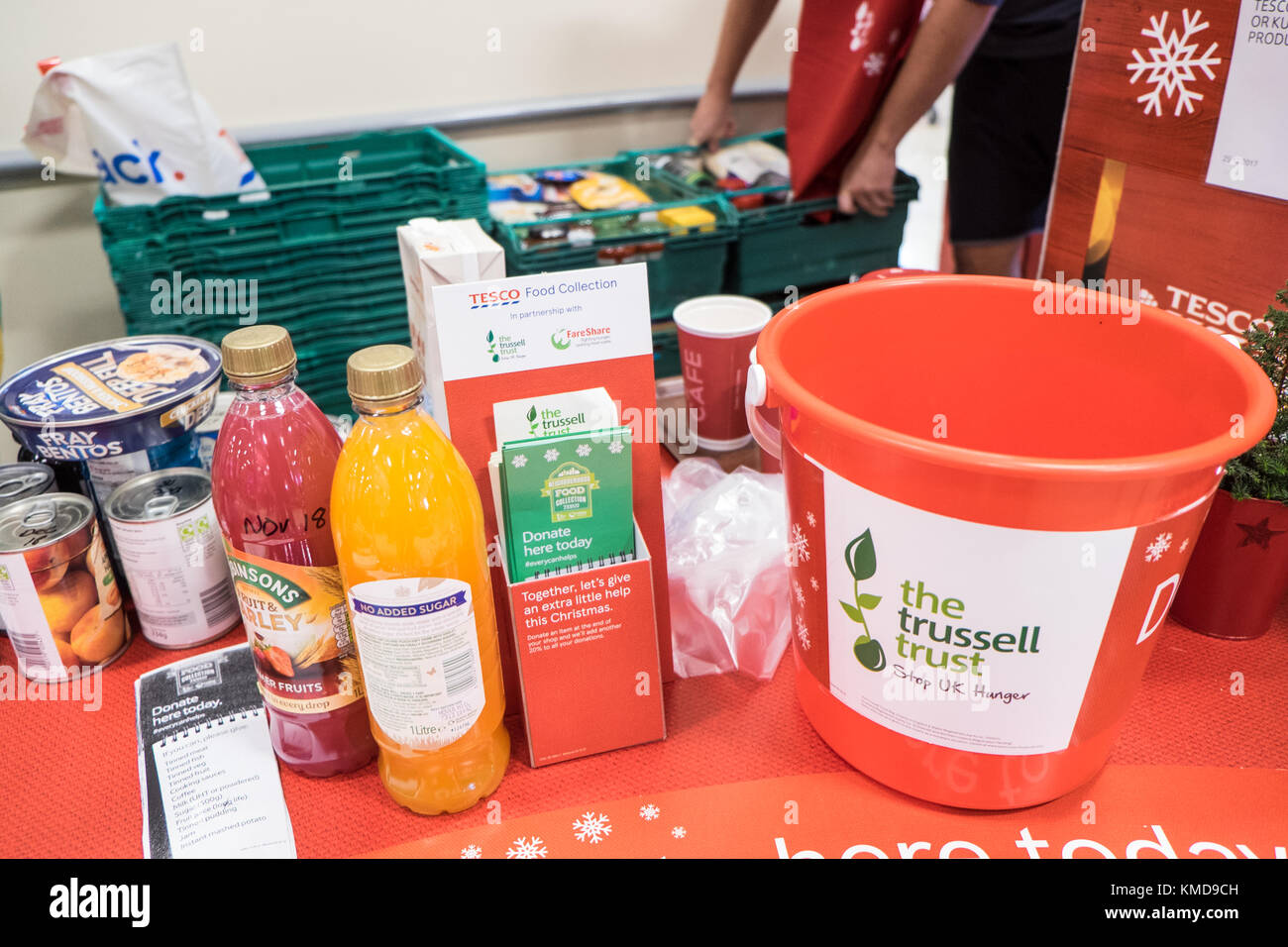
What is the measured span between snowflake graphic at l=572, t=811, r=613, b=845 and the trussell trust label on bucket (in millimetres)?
253

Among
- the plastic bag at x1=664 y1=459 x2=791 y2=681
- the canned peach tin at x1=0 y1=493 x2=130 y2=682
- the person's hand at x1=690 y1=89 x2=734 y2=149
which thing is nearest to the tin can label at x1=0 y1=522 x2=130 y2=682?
the canned peach tin at x1=0 y1=493 x2=130 y2=682

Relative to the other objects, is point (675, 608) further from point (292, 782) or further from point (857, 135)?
point (857, 135)

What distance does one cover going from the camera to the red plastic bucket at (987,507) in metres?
0.66

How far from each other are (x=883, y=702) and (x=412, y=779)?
1.40 ft

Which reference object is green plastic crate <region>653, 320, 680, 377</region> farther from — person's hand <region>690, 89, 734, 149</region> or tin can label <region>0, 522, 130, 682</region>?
tin can label <region>0, 522, 130, 682</region>

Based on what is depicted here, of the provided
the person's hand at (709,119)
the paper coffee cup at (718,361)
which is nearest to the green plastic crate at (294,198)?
the person's hand at (709,119)

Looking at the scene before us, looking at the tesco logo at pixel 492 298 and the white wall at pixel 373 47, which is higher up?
the white wall at pixel 373 47

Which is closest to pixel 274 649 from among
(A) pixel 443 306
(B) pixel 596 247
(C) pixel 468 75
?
(A) pixel 443 306

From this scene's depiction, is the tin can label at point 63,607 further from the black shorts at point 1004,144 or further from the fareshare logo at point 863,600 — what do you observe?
the black shorts at point 1004,144

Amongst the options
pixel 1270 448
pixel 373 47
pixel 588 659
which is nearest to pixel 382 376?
pixel 588 659

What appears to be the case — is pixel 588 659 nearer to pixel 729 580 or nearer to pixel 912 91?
pixel 729 580

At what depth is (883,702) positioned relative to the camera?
0.80 metres

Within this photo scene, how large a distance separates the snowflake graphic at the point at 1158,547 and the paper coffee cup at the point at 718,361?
0.60 m

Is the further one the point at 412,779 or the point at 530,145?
the point at 530,145
